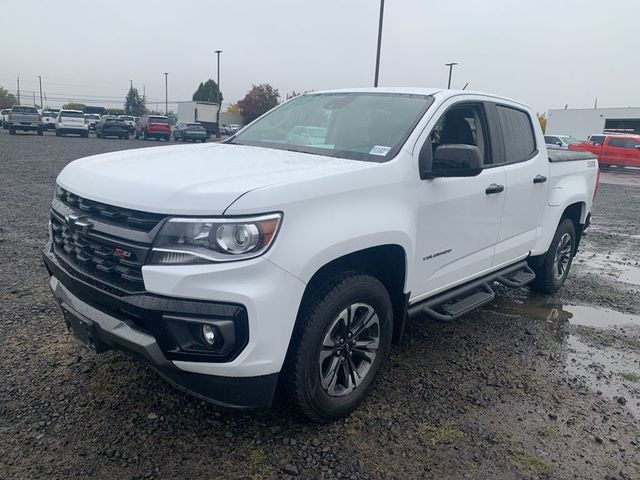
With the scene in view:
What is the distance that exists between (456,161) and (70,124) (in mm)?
33297

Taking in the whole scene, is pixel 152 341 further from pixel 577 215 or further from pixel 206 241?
pixel 577 215

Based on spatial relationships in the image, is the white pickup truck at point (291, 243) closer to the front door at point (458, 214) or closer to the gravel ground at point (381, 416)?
the front door at point (458, 214)

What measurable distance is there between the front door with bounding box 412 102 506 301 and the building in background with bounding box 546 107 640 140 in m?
48.1

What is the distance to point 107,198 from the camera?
8.46ft

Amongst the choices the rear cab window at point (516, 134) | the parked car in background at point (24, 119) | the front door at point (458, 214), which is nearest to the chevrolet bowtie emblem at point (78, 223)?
the front door at point (458, 214)

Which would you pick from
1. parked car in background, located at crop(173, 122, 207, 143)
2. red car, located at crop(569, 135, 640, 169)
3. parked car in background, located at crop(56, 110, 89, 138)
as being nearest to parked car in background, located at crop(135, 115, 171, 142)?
parked car in background, located at crop(173, 122, 207, 143)

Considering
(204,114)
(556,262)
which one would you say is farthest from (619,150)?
(204,114)

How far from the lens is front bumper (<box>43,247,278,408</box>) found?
2.36m

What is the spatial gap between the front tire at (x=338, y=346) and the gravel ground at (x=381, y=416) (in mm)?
197

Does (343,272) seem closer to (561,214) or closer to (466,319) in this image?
(466,319)

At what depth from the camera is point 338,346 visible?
9.53 feet

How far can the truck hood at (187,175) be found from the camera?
237 cm

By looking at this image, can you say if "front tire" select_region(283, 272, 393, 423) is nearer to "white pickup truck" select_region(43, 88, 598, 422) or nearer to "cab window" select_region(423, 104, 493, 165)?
"white pickup truck" select_region(43, 88, 598, 422)

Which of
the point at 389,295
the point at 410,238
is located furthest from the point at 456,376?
the point at 410,238
